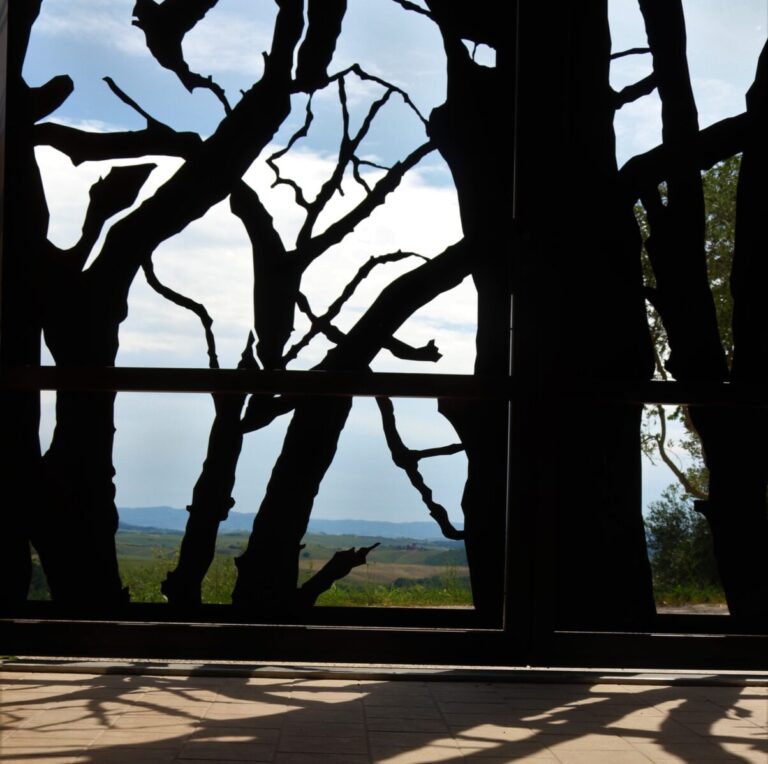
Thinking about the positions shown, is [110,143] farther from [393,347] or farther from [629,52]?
[629,52]

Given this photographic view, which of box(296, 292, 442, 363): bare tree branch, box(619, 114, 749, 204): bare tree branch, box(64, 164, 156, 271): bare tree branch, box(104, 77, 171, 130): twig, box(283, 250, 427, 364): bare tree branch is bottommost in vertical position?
box(296, 292, 442, 363): bare tree branch

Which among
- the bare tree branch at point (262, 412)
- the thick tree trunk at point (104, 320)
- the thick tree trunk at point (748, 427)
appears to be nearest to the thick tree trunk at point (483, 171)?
the thick tree trunk at point (104, 320)

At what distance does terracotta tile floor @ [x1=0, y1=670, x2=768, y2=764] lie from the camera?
2182mm

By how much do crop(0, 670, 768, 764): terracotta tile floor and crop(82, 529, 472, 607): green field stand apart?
3.25 feet

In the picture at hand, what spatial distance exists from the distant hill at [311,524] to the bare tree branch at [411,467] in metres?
0.05

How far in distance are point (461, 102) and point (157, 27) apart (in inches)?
49.9

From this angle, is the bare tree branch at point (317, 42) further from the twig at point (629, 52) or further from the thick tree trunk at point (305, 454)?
the twig at point (629, 52)

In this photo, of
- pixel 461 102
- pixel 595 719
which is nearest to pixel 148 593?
pixel 595 719

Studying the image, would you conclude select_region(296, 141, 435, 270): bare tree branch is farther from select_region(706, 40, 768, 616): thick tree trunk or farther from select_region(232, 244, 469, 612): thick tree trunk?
select_region(706, 40, 768, 616): thick tree trunk

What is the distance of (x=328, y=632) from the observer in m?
2.91

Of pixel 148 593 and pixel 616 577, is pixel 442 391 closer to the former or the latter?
pixel 616 577

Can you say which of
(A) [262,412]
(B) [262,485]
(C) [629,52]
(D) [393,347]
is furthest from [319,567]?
(C) [629,52]

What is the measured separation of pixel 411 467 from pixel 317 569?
0.57m

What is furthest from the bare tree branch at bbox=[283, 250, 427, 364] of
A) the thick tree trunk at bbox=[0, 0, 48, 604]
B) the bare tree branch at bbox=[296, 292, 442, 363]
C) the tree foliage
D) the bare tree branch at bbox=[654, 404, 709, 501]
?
the tree foliage
